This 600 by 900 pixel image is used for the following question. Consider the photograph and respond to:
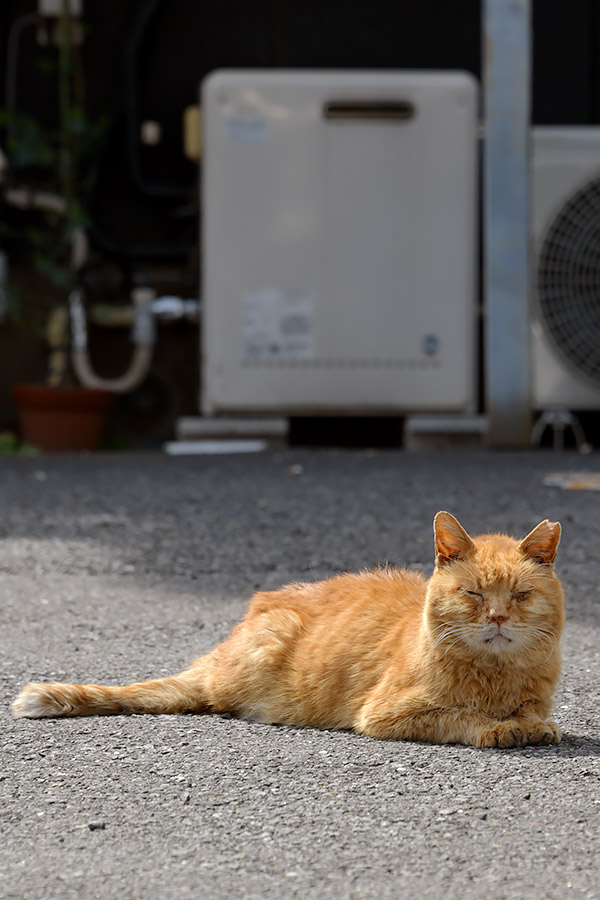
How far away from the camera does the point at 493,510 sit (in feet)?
13.3

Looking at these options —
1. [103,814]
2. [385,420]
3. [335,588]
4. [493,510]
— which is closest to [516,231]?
[385,420]

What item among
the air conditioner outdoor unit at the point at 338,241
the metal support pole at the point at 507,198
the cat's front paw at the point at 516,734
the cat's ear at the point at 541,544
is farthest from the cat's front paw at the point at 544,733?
the air conditioner outdoor unit at the point at 338,241

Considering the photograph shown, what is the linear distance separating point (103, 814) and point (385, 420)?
4821 millimetres

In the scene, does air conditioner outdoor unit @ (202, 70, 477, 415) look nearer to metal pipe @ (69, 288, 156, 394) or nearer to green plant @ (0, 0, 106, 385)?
metal pipe @ (69, 288, 156, 394)

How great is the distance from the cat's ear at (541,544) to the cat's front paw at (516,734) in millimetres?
262

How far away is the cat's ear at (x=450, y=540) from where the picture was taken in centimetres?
196

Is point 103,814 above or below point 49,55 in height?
below

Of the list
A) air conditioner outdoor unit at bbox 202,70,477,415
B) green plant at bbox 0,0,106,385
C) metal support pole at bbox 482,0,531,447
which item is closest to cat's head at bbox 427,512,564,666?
metal support pole at bbox 482,0,531,447

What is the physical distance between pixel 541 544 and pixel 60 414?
4.70 metres

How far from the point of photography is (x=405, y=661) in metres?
2.00

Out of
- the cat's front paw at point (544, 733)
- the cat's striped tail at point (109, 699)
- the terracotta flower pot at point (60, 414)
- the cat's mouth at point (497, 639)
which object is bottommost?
the terracotta flower pot at point (60, 414)

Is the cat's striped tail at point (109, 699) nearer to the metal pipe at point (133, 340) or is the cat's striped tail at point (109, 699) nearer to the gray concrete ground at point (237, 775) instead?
the gray concrete ground at point (237, 775)

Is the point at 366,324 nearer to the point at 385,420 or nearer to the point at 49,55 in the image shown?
the point at 385,420

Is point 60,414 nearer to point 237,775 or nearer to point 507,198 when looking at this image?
point 507,198
